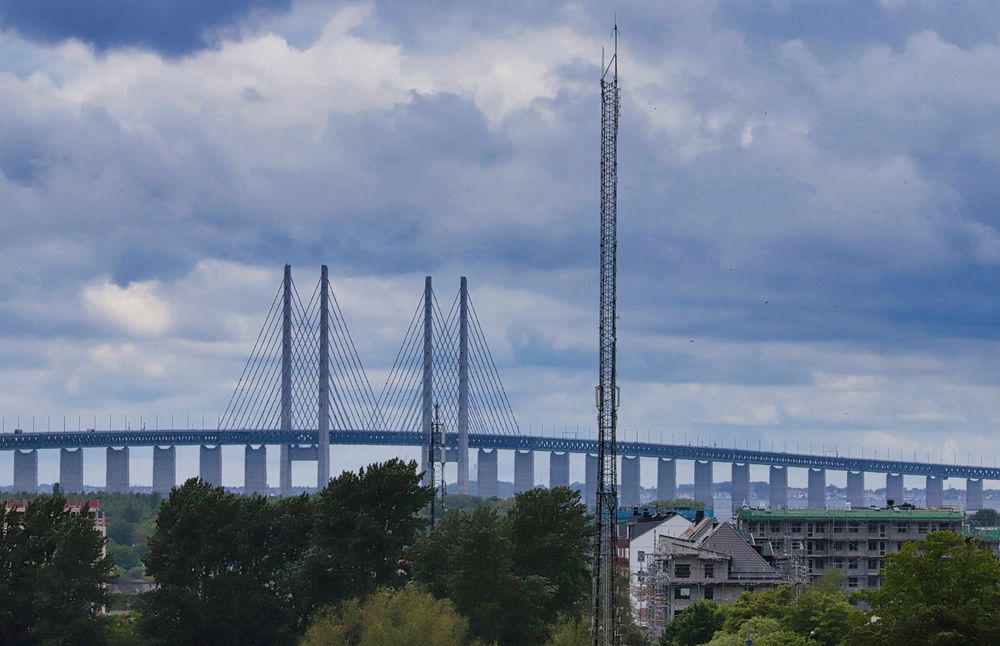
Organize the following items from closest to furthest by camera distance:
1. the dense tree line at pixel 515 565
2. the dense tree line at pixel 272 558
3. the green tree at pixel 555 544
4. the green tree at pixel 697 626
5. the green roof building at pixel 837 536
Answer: the dense tree line at pixel 515 565 < the green tree at pixel 697 626 < the dense tree line at pixel 272 558 < the green tree at pixel 555 544 < the green roof building at pixel 837 536

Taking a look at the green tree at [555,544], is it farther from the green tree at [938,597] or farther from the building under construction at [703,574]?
the green tree at [938,597]

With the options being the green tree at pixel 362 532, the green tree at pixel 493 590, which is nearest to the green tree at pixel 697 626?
the green tree at pixel 493 590

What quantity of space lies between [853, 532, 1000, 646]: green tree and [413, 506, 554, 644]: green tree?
26526mm

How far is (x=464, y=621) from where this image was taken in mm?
67250

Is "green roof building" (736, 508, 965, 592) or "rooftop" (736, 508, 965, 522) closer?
"green roof building" (736, 508, 965, 592)

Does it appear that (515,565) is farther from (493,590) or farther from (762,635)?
(762,635)

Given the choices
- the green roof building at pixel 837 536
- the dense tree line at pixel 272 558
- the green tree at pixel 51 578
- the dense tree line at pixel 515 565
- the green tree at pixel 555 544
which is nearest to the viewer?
the dense tree line at pixel 515 565

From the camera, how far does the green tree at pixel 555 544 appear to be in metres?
78.1

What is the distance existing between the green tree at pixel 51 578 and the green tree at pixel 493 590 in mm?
17011

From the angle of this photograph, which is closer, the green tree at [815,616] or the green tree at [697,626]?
the green tree at [815,616]

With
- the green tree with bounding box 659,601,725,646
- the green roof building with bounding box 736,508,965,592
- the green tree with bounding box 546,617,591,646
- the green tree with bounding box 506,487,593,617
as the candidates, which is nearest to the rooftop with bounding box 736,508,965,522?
the green roof building with bounding box 736,508,965,592

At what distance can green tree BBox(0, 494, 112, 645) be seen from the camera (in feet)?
247

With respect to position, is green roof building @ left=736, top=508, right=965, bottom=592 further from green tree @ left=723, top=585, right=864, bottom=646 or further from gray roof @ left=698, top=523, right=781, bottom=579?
green tree @ left=723, top=585, right=864, bottom=646

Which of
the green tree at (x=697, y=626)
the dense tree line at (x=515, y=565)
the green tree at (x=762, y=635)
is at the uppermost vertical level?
the dense tree line at (x=515, y=565)
